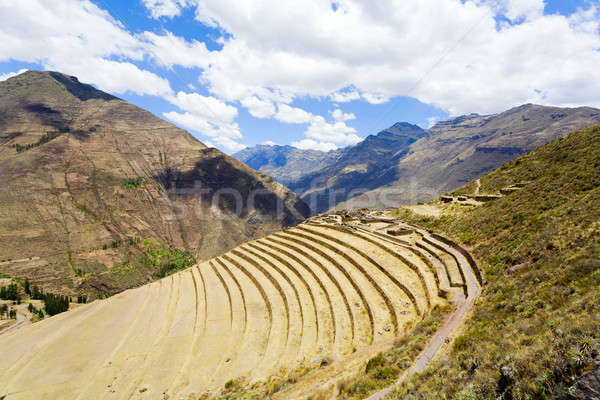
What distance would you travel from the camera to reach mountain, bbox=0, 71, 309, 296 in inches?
4072

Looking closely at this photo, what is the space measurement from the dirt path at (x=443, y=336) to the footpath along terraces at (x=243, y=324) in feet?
1.92

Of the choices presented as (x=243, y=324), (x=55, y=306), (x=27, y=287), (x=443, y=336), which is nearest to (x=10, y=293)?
(x=27, y=287)

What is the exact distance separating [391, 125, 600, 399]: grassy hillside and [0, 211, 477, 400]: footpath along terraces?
9.52 feet

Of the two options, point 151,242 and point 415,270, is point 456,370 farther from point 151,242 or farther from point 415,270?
point 151,242

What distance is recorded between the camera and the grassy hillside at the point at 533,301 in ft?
18.4

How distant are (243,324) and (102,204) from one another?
159 metres

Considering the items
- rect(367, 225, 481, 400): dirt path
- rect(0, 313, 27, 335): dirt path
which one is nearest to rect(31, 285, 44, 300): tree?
rect(0, 313, 27, 335): dirt path

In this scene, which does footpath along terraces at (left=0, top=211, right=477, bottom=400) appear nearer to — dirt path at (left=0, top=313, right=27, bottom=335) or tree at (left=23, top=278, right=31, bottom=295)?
dirt path at (left=0, top=313, right=27, bottom=335)

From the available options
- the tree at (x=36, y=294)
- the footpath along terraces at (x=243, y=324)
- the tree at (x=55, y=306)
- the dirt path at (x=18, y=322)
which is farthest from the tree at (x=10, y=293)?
the footpath along terraces at (x=243, y=324)

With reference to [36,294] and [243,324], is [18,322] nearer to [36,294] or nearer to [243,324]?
[36,294]

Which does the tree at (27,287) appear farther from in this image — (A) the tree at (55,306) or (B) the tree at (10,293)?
(A) the tree at (55,306)

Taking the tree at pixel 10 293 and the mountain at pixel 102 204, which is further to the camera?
the mountain at pixel 102 204

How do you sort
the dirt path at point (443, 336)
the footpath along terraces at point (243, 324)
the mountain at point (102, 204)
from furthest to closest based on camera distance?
the mountain at point (102, 204)
the footpath along terraces at point (243, 324)
the dirt path at point (443, 336)

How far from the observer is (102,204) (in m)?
140
